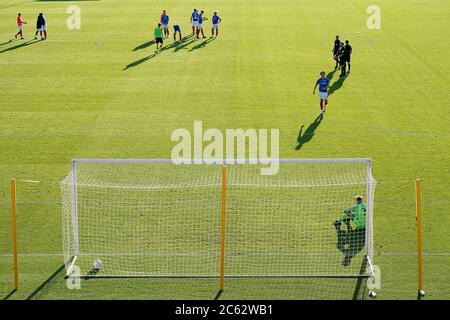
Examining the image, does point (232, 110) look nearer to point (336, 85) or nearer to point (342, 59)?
point (336, 85)

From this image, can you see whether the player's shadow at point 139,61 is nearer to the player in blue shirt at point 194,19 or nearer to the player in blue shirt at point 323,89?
the player in blue shirt at point 194,19

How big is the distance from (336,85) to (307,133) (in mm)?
5955

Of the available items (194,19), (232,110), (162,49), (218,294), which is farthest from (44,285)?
(194,19)

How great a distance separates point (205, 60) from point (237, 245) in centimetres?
1750

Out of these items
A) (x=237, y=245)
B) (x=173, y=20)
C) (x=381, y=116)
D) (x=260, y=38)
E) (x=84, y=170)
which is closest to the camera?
(x=237, y=245)

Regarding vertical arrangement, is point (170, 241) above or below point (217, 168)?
below

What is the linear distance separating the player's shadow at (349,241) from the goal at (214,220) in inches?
0.8

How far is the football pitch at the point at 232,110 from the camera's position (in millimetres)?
13344

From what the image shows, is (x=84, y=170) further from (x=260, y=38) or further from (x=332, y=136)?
(x=260, y=38)

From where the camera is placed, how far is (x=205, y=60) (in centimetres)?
3080

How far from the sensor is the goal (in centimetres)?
1373

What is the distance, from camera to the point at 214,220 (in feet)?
50.8

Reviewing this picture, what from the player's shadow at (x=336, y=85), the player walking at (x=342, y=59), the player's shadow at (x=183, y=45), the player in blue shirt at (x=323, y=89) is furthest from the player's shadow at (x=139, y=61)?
the player in blue shirt at (x=323, y=89)
